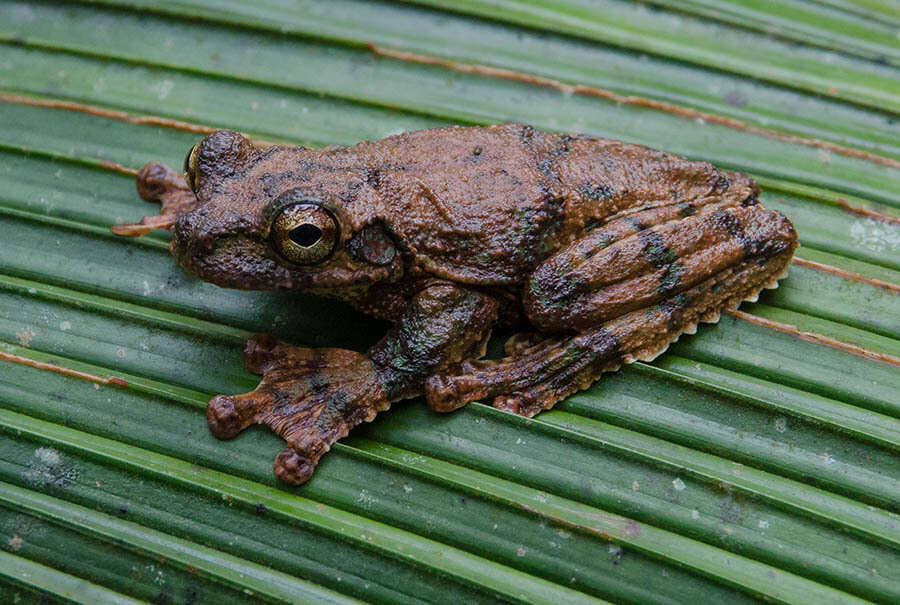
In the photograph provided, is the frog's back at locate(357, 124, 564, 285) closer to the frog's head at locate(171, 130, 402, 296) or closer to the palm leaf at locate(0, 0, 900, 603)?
the frog's head at locate(171, 130, 402, 296)

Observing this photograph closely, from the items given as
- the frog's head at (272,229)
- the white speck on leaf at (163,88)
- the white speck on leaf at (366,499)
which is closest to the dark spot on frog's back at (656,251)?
the frog's head at (272,229)

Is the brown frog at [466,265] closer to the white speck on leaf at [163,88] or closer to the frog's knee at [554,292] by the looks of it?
the frog's knee at [554,292]

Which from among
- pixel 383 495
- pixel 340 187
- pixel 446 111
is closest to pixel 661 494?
pixel 383 495

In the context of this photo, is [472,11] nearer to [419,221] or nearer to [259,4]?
[259,4]

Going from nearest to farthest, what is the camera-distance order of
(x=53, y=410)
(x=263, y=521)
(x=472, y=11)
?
(x=263, y=521) < (x=53, y=410) < (x=472, y=11)

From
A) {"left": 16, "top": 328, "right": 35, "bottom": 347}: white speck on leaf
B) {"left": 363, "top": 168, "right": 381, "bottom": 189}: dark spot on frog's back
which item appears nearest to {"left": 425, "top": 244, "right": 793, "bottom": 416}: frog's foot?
{"left": 363, "top": 168, "right": 381, "bottom": 189}: dark spot on frog's back

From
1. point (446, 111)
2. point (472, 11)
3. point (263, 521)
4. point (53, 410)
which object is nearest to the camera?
point (263, 521)
